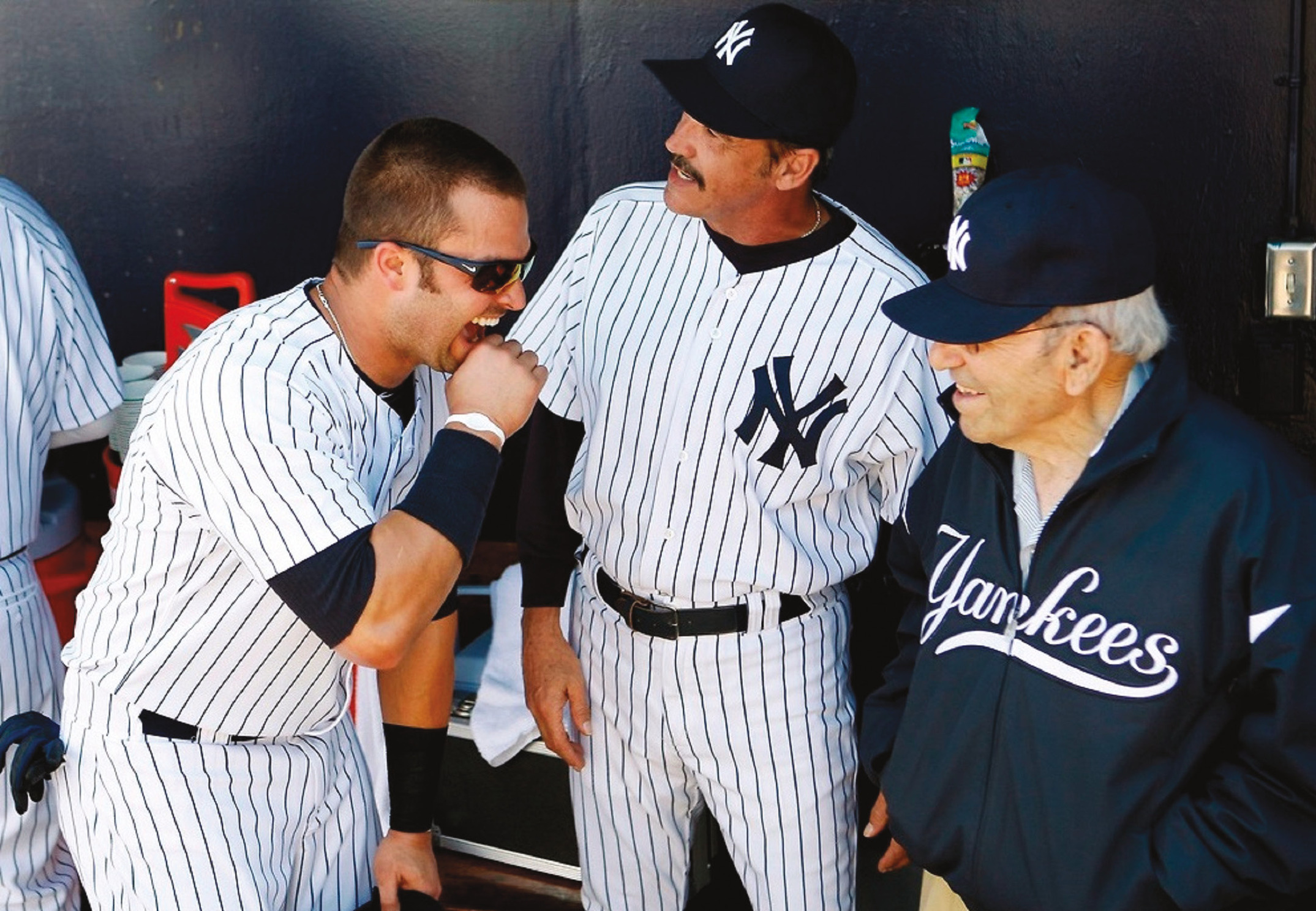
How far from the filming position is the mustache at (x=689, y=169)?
2.98 meters

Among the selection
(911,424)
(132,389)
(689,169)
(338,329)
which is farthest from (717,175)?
(132,389)

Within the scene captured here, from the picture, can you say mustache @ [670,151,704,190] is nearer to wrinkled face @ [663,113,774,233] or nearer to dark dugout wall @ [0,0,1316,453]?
wrinkled face @ [663,113,774,233]

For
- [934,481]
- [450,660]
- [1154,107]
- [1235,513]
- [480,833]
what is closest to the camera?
[1235,513]

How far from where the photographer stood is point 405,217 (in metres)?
2.47

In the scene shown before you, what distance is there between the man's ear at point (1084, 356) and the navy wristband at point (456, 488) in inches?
33.8

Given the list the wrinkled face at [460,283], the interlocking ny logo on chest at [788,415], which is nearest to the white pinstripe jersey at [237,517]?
the wrinkled face at [460,283]

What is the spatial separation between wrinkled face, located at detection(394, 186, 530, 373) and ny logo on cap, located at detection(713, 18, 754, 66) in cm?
68

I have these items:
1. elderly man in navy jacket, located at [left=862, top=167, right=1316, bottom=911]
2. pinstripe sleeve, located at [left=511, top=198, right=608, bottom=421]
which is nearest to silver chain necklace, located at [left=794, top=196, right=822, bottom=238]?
pinstripe sleeve, located at [left=511, top=198, right=608, bottom=421]

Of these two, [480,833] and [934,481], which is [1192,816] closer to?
[934,481]

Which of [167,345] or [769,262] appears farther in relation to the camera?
[167,345]

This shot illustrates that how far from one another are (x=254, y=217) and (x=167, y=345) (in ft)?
2.05

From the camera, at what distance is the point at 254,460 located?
7.39 ft

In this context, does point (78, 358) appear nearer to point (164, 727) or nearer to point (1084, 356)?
point (164, 727)

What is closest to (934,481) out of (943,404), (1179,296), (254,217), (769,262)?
(943,404)
